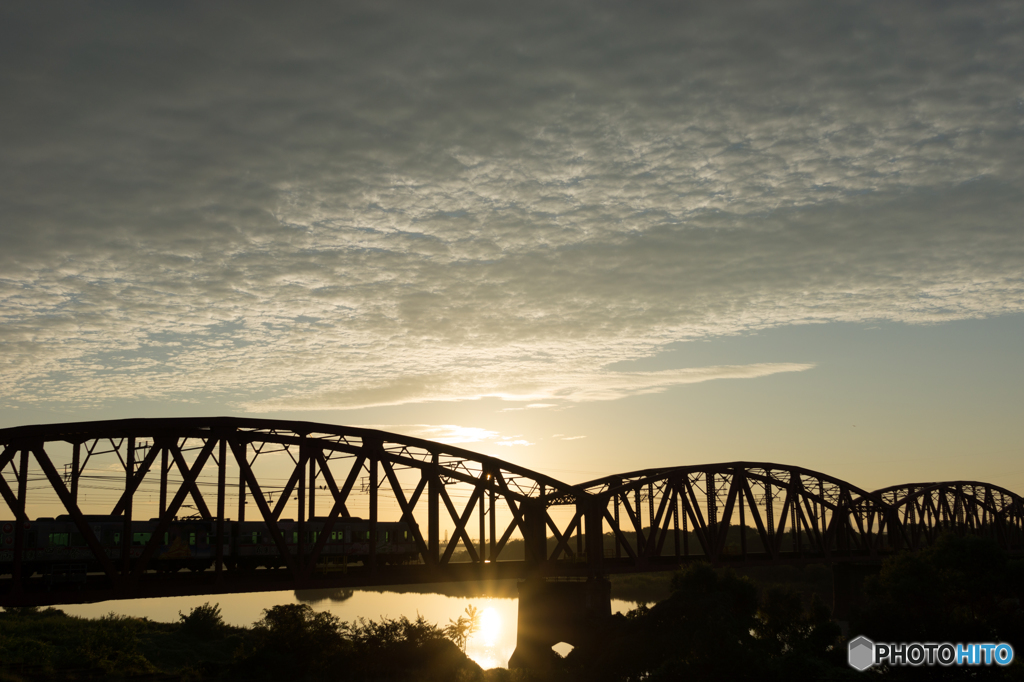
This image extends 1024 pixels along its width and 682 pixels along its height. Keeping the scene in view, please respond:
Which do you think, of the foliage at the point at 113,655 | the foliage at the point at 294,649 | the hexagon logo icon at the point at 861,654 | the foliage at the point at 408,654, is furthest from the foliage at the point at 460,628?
the hexagon logo icon at the point at 861,654

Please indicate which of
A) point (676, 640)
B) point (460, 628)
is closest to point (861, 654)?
point (676, 640)

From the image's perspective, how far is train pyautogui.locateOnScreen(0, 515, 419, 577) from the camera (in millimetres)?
42156

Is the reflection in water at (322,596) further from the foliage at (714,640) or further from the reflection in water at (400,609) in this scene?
the foliage at (714,640)

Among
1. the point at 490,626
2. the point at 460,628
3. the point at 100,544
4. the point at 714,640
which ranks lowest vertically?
the point at 490,626

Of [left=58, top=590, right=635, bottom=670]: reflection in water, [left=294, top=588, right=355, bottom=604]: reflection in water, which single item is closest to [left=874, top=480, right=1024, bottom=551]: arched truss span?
[left=58, top=590, right=635, bottom=670]: reflection in water

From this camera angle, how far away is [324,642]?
188 feet

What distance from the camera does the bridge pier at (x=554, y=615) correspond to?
Answer: 61.6 metres

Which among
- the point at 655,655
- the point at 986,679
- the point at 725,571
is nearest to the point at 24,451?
the point at 655,655

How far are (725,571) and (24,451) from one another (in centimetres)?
5011

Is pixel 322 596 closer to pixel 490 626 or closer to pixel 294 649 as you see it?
pixel 490 626

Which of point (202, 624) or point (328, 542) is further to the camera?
point (202, 624)

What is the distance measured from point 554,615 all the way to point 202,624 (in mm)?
34663

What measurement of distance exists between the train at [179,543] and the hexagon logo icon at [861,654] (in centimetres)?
3081

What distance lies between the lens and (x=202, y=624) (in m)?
72.4
